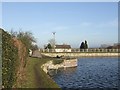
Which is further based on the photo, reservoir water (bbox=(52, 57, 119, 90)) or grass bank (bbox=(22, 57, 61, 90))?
reservoir water (bbox=(52, 57, 119, 90))

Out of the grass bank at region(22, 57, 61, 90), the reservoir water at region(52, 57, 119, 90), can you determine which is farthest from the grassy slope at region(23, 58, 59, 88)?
the reservoir water at region(52, 57, 119, 90)

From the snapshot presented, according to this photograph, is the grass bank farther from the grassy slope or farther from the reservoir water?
the reservoir water

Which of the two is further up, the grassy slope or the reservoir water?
the grassy slope

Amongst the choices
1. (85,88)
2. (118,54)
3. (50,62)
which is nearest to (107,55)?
(118,54)

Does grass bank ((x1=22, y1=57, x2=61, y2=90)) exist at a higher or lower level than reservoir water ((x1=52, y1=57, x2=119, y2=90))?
higher

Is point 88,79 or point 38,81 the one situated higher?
point 38,81

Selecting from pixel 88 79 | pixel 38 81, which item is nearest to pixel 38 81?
pixel 38 81

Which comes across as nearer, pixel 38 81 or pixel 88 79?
pixel 38 81

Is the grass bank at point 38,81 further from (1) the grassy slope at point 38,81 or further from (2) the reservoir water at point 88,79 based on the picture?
(2) the reservoir water at point 88,79

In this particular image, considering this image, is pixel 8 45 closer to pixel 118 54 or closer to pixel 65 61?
pixel 65 61

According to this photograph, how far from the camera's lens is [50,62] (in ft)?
166

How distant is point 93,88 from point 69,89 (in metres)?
2.51

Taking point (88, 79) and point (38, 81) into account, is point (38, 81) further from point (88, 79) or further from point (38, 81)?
point (88, 79)

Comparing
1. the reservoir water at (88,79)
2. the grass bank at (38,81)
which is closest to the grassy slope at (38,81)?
the grass bank at (38,81)
